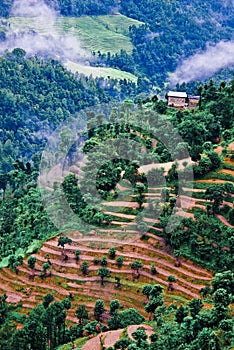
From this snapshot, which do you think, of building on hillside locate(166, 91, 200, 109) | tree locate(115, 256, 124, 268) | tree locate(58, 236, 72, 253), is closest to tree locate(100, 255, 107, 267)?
tree locate(115, 256, 124, 268)

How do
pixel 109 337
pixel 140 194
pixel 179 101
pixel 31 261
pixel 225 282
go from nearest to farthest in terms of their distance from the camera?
pixel 225 282, pixel 109 337, pixel 31 261, pixel 140 194, pixel 179 101

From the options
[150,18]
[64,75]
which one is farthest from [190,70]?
[64,75]

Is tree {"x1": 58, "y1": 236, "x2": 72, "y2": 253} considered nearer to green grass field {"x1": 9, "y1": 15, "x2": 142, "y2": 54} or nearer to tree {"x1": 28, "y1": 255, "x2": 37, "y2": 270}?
tree {"x1": 28, "y1": 255, "x2": 37, "y2": 270}

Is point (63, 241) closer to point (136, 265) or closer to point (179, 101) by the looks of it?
point (136, 265)

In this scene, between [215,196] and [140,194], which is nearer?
[215,196]

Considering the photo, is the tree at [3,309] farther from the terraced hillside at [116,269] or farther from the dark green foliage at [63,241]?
the dark green foliage at [63,241]

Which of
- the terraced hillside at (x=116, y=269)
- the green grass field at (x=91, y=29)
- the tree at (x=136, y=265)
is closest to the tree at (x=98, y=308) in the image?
the terraced hillside at (x=116, y=269)

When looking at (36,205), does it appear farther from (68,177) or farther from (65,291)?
(65,291)

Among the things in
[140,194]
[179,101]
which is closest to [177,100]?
[179,101]
